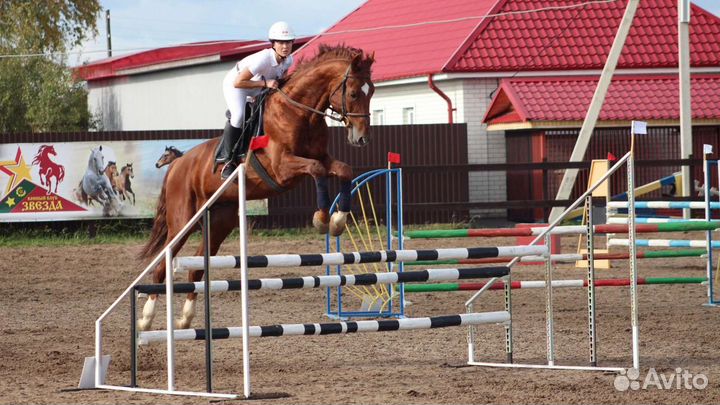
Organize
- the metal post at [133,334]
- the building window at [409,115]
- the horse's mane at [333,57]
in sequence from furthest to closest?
the building window at [409,115]
the horse's mane at [333,57]
the metal post at [133,334]

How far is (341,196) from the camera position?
810cm

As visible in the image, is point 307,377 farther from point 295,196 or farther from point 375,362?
point 295,196

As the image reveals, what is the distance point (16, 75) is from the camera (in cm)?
3606

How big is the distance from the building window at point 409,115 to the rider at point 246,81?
1663cm

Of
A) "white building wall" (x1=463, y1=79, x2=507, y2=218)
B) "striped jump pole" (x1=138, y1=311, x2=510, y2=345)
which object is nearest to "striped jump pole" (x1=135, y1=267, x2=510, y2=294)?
"striped jump pole" (x1=138, y1=311, x2=510, y2=345)

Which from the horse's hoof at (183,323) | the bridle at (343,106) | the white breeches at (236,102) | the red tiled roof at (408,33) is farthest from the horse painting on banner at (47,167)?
the bridle at (343,106)

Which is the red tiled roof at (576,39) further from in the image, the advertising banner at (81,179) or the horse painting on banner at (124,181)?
the horse painting on banner at (124,181)

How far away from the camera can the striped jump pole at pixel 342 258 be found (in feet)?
21.8

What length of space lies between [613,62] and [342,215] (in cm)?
1188

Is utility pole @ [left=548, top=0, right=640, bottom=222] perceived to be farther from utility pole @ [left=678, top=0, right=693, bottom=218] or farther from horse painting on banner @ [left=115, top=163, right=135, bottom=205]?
horse painting on banner @ [left=115, top=163, right=135, bottom=205]

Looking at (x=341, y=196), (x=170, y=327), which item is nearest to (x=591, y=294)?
(x=341, y=196)

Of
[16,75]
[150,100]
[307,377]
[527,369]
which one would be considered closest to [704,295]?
[527,369]

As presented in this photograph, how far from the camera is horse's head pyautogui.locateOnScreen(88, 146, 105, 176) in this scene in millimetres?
18828

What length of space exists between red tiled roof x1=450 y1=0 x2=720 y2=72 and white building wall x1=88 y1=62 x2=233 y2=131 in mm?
9235
